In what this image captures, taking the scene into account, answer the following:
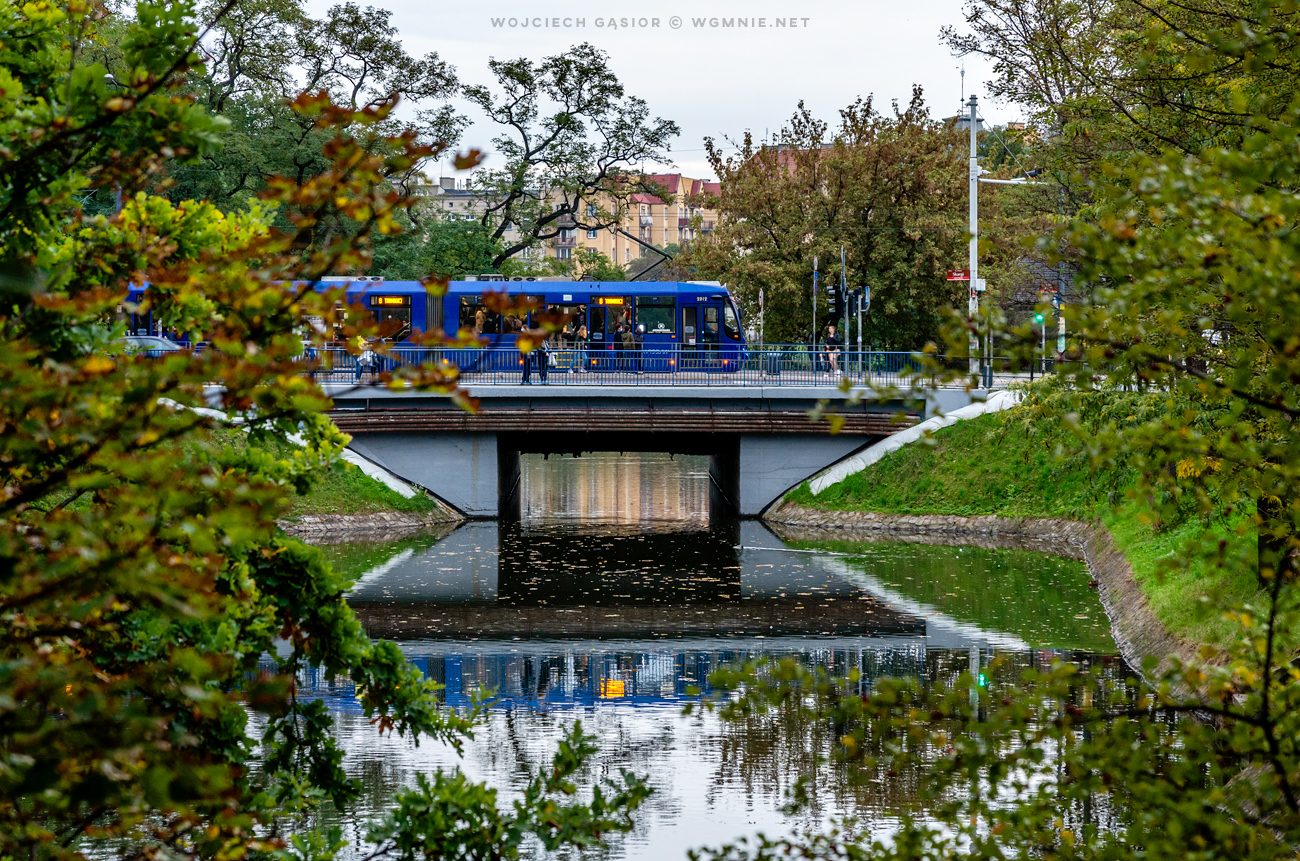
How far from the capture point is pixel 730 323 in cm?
4056

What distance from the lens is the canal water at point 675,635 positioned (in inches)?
524

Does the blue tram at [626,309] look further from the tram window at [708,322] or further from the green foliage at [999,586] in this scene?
the green foliage at [999,586]

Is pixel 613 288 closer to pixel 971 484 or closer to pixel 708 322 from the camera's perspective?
pixel 708 322

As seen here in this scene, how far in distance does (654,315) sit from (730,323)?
2.32 meters

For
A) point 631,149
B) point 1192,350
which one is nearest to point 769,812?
point 1192,350

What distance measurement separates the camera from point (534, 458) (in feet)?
210

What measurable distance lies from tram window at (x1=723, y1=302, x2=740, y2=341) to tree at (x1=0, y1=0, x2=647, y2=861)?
110 feet

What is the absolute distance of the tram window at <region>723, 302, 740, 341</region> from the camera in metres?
40.3

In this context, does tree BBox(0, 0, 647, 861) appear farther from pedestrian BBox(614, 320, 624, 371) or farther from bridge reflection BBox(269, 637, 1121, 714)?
pedestrian BBox(614, 320, 624, 371)

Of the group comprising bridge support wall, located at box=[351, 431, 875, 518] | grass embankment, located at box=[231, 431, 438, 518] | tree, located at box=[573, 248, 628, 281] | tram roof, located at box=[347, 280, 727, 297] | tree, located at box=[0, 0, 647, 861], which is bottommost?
grass embankment, located at box=[231, 431, 438, 518]

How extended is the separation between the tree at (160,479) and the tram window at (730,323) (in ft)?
110

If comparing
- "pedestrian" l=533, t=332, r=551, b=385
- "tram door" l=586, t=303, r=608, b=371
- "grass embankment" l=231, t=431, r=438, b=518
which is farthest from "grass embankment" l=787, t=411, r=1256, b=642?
"grass embankment" l=231, t=431, r=438, b=518

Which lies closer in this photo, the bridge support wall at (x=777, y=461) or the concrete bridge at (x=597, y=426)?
the concrete bridge at (x=597, y=426)

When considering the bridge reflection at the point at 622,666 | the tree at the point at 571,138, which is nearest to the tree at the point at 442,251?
the tree at the point at 571,138
